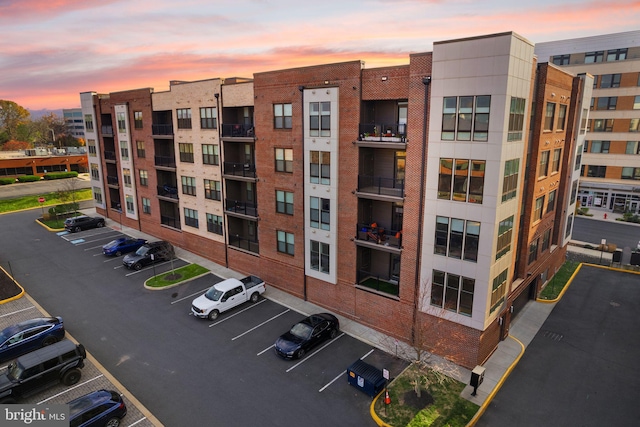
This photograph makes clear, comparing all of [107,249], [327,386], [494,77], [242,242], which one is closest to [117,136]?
[107,249]

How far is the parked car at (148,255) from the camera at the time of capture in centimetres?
3451

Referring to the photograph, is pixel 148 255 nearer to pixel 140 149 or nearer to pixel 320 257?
pixel 140 149

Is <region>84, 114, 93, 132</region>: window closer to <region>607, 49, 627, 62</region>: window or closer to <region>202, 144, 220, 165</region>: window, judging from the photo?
<region>202, 144, 220, 165</region>: window

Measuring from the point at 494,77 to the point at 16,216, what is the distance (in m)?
62.0

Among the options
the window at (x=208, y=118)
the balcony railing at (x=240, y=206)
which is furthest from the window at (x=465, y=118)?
the window at (x=208, y=118)

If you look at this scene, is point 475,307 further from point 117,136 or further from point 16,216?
point 16,216

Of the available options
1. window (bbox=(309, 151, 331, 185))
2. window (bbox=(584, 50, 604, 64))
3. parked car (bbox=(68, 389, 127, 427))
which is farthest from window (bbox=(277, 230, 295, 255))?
window (bbox=(584, 50, 604, 64))

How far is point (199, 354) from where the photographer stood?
22.5m

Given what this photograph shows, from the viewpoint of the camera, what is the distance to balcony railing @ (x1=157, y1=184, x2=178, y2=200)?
39812 millimetres

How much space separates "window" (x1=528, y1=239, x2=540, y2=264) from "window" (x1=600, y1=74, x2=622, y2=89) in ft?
128

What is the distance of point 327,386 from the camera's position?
19.8 m

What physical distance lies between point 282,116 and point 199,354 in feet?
53.3

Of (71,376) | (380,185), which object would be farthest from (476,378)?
(71,376)

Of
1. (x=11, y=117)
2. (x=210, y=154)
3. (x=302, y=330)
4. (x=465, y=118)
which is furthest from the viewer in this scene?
(x=11, y=117)
